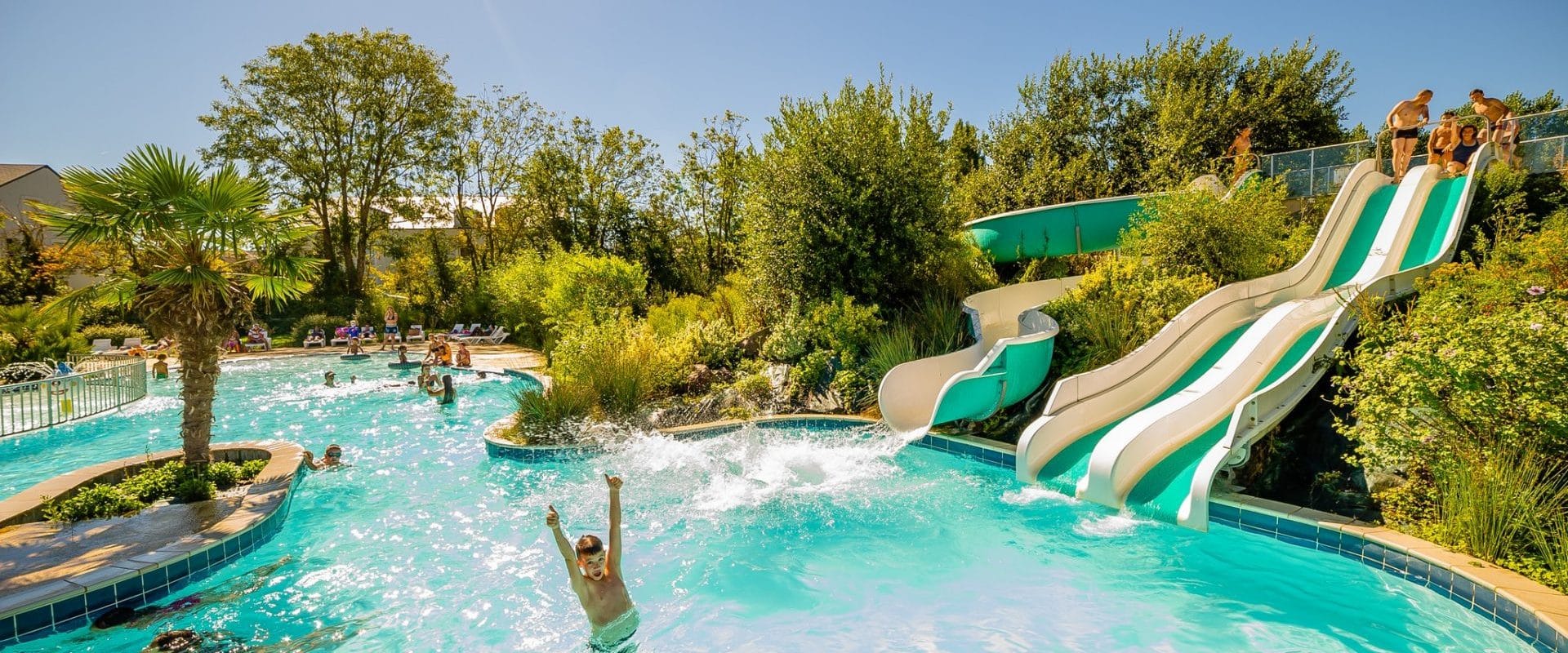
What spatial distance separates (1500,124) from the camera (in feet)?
35.4

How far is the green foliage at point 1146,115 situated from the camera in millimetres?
18703

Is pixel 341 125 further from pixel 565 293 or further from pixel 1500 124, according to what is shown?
pixel 1500 124

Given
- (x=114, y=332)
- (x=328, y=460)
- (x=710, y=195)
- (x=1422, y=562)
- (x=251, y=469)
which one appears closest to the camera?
(x=1422, y=562)

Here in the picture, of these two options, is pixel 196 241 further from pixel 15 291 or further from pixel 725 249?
pixel 15 291

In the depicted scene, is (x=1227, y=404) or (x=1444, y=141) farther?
(x=1444, y=141)

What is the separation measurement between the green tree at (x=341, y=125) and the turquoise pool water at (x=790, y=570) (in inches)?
Answer: 787

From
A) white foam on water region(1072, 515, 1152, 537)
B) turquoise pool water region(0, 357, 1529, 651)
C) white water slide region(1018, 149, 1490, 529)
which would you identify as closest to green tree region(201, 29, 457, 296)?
turquoise pool water region(0, 357, 1529, 651)

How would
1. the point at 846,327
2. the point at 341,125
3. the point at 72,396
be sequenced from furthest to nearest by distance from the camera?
the point at 341,125
the point at 72,396
the point at 846,327

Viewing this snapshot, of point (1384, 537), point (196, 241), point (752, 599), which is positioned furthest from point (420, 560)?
point (1384, 537)

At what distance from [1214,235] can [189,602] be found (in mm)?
11781

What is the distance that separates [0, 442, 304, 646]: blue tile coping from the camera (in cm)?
441

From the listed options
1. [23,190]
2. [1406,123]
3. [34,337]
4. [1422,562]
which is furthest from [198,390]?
[23,190]

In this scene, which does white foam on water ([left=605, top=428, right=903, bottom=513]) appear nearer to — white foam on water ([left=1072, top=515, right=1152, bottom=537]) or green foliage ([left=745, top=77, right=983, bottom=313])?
white foam on water ([left=1072, top=515, right=1152, bottom=537])

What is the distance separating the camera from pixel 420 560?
5793 millimetres
